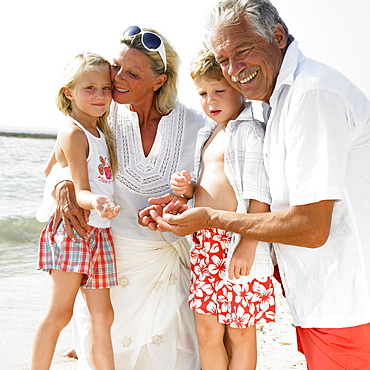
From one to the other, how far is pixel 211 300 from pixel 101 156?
3.00ft

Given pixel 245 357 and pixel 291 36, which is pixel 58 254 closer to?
pixel 245 357

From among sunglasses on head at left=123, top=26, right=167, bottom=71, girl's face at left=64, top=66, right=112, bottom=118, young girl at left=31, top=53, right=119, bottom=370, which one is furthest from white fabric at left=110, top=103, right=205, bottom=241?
sunglasses on head at left=123, top=26, right=167, bottom=71

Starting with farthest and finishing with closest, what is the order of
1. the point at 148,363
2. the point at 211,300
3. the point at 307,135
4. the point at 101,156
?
1. the point at 148,363
2. the point at 101,156
3. the point at 211,300
4. the point at 307,135

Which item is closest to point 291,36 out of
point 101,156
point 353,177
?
point 353,177

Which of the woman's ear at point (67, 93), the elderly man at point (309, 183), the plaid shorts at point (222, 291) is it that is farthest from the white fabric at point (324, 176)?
the woman's ear at point (67, 93)

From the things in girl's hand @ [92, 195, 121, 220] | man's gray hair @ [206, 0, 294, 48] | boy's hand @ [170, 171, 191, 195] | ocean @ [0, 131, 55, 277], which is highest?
man's gray hair @ [206, 0, 294, 48]

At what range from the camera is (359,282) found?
2.06 m

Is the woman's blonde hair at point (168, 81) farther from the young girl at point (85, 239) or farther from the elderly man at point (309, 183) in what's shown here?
Result: the elderly man at point (309, 183)

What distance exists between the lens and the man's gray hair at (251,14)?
2186 mm

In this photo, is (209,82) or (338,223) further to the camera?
(209,82)

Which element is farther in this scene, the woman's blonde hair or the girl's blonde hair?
the woman's blonde hair

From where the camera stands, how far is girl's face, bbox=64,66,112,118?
9.24ft

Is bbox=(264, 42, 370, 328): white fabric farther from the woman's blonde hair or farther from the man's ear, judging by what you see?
the woman's blonde hair

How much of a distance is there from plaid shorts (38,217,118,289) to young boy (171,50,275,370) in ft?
1.49
